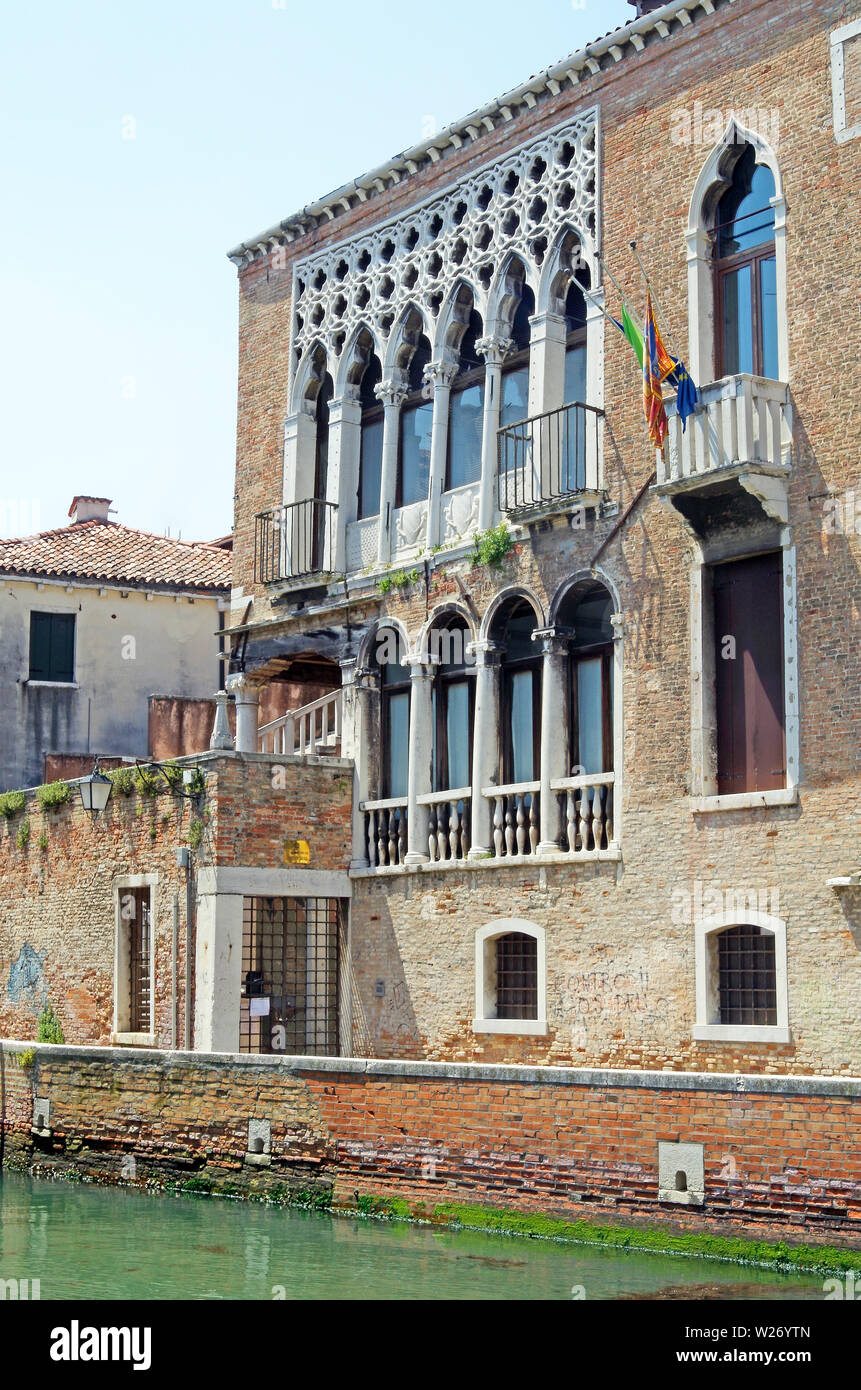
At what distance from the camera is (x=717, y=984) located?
52.9 ft

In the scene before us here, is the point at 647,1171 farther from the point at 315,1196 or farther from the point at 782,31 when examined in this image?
the point at 782,31

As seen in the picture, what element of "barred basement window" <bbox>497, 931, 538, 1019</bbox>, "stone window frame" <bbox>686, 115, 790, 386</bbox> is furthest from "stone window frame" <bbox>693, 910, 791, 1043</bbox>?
"stone window frame" <bbox>686, 115, 790, 386</bbox>

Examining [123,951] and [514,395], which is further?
[123,951]

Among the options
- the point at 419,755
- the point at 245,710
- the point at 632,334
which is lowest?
the point at 419,755

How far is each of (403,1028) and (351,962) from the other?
118 centimetres

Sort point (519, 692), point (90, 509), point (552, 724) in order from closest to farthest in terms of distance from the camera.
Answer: point (552, 724) → point (519, 692) → point (90, 509)

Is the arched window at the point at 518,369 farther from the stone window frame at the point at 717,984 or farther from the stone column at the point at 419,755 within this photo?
the stone window frame at the point at 717,984

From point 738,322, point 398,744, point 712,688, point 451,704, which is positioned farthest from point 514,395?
point 712,688

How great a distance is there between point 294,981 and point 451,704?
12.3ft

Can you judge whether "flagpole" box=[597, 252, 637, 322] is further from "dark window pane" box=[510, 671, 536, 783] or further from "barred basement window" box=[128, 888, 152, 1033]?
"barred basement window" box=[128, 888, 152, 1033]

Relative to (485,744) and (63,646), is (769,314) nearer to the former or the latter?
(485,744)

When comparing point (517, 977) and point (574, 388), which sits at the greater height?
point (574, 388)

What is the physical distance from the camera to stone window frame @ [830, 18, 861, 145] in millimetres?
15766
